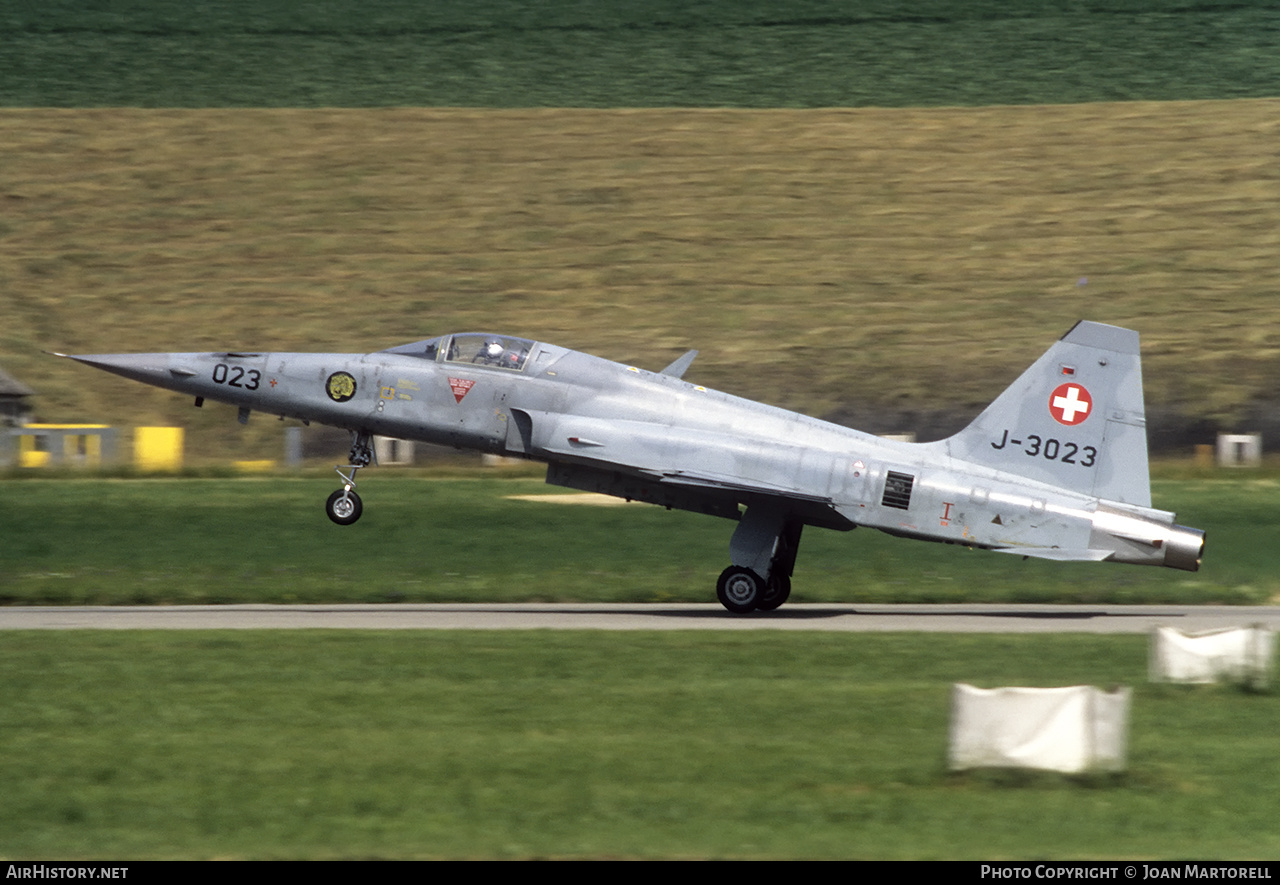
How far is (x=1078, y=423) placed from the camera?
19.1 m

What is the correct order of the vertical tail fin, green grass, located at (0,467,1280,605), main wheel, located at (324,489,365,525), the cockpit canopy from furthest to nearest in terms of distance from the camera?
1. green grass, located at (0,467,1280,605)
2. the cockpit canopy
3. main wheel, located at (324,489,365,525)
4. the vertical tail fin

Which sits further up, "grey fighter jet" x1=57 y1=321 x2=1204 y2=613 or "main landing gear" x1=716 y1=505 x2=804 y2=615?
"grey fighter jet" x1=57 y1=321 x2=1204 y2=613

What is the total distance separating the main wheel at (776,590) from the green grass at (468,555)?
174cm

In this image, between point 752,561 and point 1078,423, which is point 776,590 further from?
point 1078,423

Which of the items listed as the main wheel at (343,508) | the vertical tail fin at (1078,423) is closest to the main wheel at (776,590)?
the vertical tail fin at (1078,423)

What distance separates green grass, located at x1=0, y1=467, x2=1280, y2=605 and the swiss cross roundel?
3504mm

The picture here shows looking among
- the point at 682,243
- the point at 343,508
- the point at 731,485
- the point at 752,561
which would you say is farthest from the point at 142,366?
the point at 682,243

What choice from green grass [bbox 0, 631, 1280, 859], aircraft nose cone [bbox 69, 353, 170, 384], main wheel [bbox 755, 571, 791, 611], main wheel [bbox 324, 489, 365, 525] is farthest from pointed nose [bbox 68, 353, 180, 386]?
main wheel [bbox 755, 571, 791, 611]

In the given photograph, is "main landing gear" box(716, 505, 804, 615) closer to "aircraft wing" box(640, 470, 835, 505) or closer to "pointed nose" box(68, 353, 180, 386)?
"aircraft wing" box(640, 470, 835, 505)

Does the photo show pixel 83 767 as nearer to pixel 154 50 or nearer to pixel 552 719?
pixel 552 719

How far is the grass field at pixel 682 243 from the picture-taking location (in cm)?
3538

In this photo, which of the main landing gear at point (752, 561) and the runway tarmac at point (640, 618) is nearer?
the runway tarmac at point (640, 618)

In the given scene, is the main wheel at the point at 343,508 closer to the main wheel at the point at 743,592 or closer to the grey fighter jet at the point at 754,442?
the grey fighter jet at the point at 754,442

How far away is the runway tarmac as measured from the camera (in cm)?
1761
